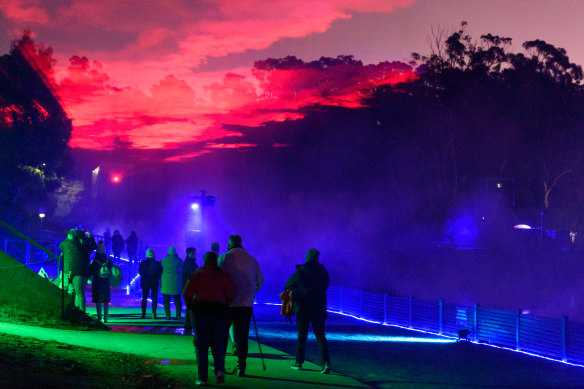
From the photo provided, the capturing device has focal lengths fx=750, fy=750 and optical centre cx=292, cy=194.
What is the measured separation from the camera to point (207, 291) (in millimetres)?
8734

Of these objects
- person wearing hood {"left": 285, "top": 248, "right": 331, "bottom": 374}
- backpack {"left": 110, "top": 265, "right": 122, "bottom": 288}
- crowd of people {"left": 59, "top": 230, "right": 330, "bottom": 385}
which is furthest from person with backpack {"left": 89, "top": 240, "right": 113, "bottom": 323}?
person wearing hood {"left": 285, "top": 248, "right": 331, "bottom": 374}

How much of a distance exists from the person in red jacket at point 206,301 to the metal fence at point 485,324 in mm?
8657

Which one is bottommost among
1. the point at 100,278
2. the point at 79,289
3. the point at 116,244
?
the point at 79,289

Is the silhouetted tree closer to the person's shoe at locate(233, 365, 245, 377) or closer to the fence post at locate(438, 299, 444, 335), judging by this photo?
the fence post at locate(438, 299, 444, 335)

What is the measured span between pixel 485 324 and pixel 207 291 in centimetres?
1066

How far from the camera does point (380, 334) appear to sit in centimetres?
1905

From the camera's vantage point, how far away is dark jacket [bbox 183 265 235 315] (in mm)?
8734

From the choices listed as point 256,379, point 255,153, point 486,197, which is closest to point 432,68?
point 486,197

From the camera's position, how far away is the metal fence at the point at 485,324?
48.7 feet

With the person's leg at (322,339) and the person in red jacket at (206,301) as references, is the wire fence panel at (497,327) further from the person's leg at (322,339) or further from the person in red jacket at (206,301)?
the person in red jacket at (206,301)

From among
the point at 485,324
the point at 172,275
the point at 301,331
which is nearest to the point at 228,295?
the point at 301,331

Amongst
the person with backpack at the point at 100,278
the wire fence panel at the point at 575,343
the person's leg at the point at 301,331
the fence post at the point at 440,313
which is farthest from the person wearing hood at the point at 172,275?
the wire fence panel at the point at 575,343

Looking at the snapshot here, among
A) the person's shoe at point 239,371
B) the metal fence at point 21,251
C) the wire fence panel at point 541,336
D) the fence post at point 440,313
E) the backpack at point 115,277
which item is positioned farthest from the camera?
the metal fence at point 21,251

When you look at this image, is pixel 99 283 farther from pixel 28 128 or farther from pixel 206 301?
pixel 28 128
